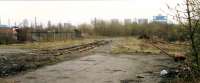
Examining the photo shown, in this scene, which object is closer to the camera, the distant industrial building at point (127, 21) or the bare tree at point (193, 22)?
the bare tree at point (193, 22)

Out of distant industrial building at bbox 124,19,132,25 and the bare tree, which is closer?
the bare tree

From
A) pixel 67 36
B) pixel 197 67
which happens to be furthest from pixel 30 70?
pixel 67 36

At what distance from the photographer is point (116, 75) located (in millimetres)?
16078

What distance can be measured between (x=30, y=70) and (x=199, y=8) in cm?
1012

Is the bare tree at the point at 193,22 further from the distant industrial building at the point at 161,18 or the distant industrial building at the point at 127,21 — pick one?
the distant industrial building at the point at 127,21

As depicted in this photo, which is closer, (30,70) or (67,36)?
(30,70)

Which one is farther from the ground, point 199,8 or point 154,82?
point 199,8

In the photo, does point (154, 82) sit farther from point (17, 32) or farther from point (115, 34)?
point (115, 34)

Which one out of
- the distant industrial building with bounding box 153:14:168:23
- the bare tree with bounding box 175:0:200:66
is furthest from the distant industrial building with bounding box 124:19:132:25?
the bare tree with bounding box 175:0:200:66

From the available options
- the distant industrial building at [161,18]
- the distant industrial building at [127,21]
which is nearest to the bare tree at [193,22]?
the distant industrial building at [161,18]

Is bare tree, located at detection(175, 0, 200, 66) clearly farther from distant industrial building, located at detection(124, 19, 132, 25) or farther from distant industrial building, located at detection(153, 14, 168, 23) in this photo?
distant industrial building, located at detection(124, 19, 132, 25)

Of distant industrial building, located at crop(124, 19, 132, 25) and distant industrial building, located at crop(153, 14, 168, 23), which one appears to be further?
distant industrial building, located at crop(124, 19, 132, 25)

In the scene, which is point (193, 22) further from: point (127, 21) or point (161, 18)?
point (127, 21)

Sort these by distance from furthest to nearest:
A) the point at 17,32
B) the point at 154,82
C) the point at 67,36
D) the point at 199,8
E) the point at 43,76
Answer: the point at 67,36 → the point at 17,32 → the point at 43,76 → the point at 154,82 → the point at 199,8
